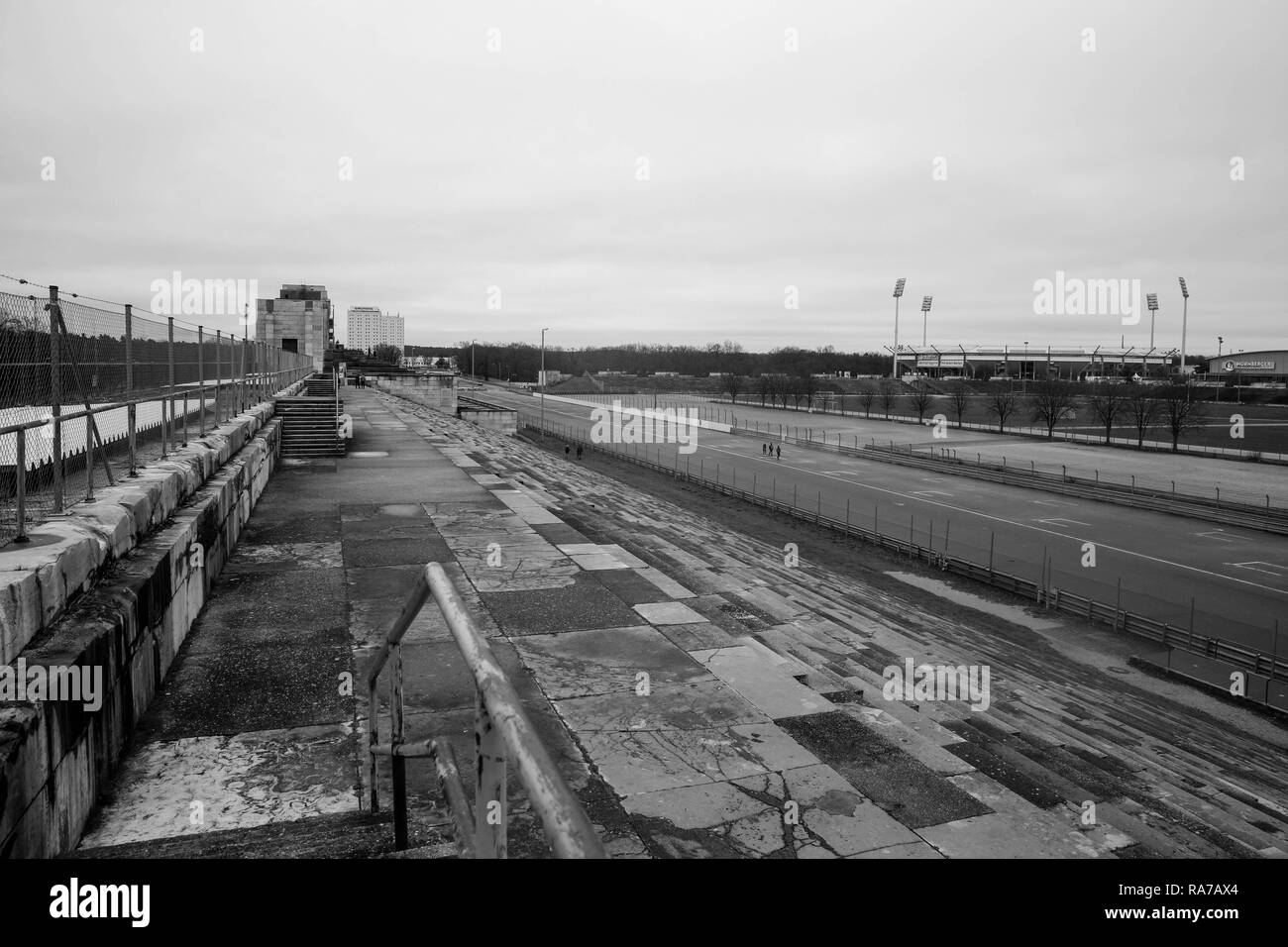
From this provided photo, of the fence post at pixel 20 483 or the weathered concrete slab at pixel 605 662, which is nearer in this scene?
the fence post at pixel 20 483

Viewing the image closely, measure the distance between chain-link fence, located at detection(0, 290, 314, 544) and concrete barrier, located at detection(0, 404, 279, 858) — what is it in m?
0.29

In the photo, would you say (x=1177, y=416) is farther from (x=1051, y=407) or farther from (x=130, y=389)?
(x=130, y=389)

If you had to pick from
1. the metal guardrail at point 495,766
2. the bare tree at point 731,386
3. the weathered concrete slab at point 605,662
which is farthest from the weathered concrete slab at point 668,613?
the bare tree at point 731,386

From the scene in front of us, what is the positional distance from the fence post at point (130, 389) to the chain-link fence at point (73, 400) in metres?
0.01

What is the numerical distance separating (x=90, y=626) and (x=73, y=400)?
286 cm

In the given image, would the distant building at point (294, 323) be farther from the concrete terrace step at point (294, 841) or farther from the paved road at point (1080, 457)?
the concrete terrace step at point (294, 841)

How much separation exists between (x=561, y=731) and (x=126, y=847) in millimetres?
3235

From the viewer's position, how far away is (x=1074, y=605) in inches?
930

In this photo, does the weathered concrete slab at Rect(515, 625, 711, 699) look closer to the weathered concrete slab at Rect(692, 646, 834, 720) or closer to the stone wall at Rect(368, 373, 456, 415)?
the weathered concrete slab at Rect(692, 646, 834, 720)

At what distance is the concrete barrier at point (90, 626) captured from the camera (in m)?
4.45

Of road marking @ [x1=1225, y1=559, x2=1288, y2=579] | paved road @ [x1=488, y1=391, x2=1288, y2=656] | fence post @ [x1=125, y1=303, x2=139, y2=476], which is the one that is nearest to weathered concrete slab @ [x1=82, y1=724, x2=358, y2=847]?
fence post @ [x1=125, y1=303, x2=139, y2=476]

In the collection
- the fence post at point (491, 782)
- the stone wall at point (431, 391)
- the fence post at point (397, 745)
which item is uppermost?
the stone wall at point (431, 391)

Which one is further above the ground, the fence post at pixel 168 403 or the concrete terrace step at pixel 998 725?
the fence post at pixel 168 403

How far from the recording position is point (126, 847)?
4.88m
